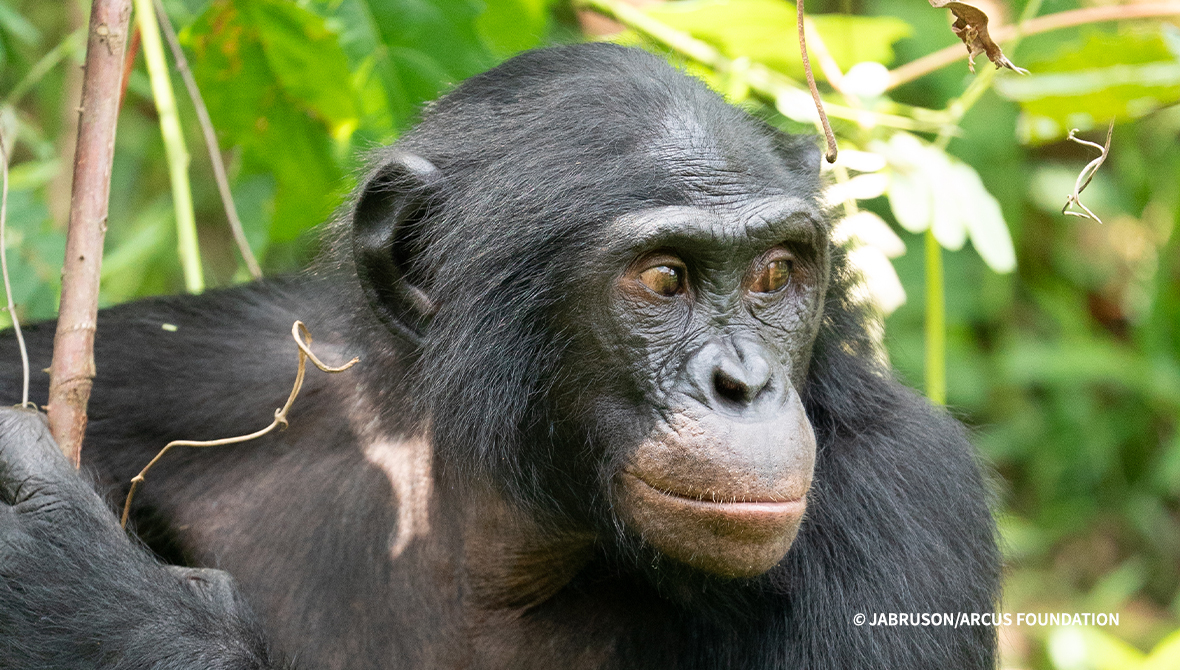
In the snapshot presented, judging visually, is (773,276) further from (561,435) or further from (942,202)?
(942,202)

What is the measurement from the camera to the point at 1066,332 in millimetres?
8672

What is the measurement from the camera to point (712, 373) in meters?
2.78

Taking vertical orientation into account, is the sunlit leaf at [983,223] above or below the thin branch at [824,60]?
below

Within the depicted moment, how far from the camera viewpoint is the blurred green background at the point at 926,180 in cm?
457

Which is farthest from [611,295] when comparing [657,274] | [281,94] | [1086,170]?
[281,94]

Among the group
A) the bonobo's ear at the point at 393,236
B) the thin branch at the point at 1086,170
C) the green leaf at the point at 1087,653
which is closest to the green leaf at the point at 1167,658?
the green leaf at the point at 1087,653

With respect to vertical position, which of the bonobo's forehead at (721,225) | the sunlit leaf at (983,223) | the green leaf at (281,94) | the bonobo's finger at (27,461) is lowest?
the bonobo's finger at (27,461)

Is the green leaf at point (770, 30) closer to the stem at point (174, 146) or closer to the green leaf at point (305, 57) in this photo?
the green leaf at point (305, 57)

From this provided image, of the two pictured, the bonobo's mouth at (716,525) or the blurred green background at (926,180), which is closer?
the bonobo's mouth at (716,525)

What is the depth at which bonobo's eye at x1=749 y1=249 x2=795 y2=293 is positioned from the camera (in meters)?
A: 3.08

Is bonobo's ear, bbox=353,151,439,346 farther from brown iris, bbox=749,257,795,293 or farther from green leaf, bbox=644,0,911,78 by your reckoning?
green leaf, bbox=644,0,911,78

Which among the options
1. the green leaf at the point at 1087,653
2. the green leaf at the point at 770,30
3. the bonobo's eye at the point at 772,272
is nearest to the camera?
the bonobo's eye at the point at 772,272

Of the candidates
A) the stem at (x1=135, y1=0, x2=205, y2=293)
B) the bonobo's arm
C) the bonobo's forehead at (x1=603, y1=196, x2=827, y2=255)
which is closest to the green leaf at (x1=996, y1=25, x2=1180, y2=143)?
the bonobo's forehead at (x1=603, y1=196, x2=827, y2=255)

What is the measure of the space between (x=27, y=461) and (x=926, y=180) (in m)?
3.29
